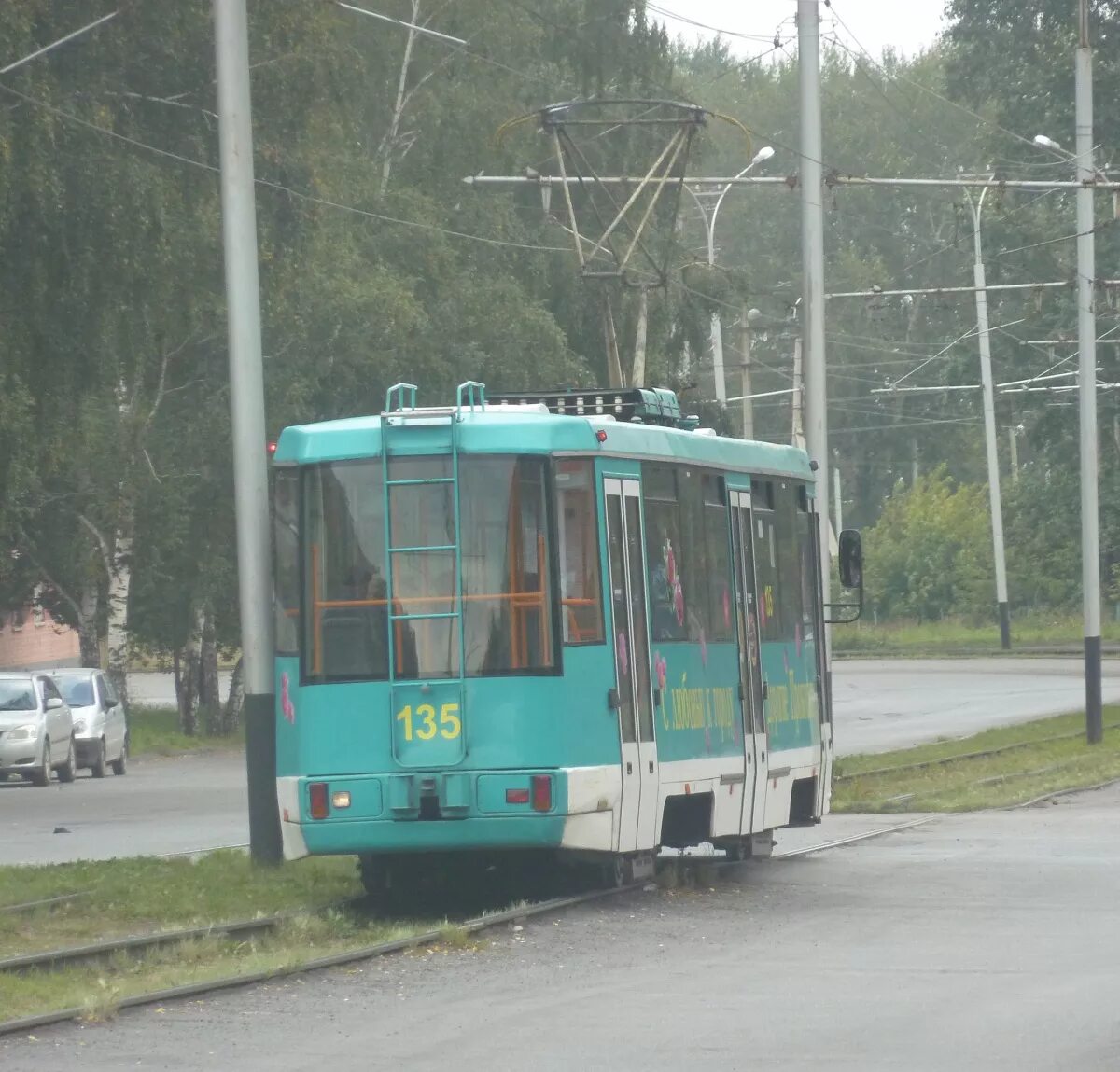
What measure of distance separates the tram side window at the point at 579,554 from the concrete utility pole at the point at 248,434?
2.98 meters

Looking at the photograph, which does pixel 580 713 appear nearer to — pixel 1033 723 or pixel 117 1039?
pixel 117 1039

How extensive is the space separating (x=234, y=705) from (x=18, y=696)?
1081 cm

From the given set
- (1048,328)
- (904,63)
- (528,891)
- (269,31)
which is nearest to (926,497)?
(1048,328)

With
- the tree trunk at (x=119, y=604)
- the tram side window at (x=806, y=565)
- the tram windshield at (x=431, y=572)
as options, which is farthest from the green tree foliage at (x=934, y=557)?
the tram windshield at (x=431, y=572)

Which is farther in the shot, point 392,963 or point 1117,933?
point 1117,933

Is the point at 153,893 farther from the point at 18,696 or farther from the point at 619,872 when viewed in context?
the point at 18,696

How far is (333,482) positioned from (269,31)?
13218 millimetres

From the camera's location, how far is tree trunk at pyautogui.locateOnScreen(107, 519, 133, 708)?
1477 inches

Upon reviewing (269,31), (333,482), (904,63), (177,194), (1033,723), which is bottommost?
(1033,723)

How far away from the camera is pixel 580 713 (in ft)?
44.1

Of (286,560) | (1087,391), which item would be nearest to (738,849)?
(286,560)

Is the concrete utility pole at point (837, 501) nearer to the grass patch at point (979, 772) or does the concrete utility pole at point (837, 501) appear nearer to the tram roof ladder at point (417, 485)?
the grass patch at point (979, 772)

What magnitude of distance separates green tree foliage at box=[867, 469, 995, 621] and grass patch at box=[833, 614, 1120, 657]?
2.32 feet

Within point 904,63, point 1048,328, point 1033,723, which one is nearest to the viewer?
point 1033,723
